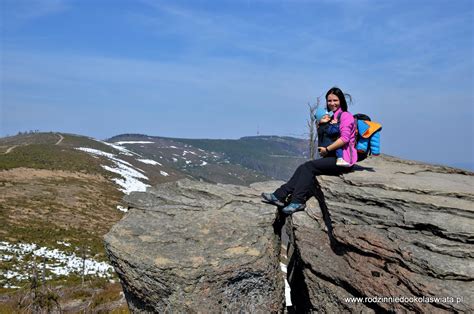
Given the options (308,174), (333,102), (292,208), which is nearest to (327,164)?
(308,174)

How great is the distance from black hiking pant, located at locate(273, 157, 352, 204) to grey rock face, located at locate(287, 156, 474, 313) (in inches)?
10.6

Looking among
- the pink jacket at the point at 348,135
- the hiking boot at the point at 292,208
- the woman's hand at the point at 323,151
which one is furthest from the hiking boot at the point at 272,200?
the pink jacket at the point at 348,135

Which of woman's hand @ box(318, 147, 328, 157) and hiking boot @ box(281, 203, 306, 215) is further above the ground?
woman's hand @ box(318, 147, 328, 157)

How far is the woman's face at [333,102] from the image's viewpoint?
36.5 feet

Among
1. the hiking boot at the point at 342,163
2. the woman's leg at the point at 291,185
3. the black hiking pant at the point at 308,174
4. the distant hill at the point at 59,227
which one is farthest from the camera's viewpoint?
the distant hill at the point at 59,227

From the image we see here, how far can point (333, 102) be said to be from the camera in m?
11.1

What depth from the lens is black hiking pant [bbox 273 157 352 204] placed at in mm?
11414

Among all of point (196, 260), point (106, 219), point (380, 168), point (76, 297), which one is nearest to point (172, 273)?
point (196, 260)

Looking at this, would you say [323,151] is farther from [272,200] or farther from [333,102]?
[272,200]

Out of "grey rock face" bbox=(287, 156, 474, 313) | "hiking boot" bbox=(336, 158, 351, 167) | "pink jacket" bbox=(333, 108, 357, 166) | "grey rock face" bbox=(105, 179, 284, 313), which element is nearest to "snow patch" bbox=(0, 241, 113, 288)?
"grey rock face" bbox=(105, 179, 284, 313)

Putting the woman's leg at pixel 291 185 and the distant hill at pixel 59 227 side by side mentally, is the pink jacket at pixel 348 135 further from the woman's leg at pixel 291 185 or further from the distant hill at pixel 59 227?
the distant hill at pixel 59 227

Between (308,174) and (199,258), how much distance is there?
405 centimetres

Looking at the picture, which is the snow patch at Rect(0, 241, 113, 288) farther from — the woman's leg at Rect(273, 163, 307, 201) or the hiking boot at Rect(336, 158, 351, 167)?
the hiking boot at Rect(336, 158, 351, 167)

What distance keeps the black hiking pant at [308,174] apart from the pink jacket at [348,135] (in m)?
0.43
